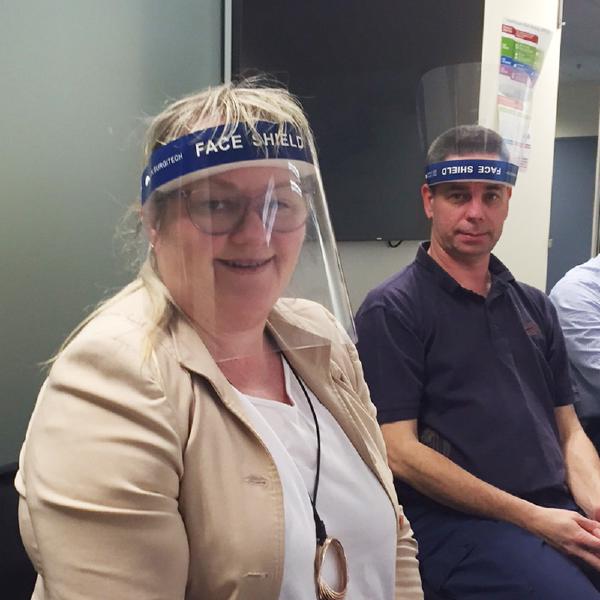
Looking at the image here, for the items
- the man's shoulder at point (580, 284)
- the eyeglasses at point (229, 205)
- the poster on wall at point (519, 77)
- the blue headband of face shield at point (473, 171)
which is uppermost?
the poster on wall at point (519, 77)

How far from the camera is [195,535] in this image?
30.5 inches

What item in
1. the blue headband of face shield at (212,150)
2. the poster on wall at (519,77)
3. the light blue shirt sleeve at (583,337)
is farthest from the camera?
the poster on wall at (519,77)

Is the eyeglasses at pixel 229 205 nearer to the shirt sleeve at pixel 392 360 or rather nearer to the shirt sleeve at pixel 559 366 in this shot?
the shirt sleeve at pixel 392 360

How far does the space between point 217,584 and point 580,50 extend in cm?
469

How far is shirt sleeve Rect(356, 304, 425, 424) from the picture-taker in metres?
1.50

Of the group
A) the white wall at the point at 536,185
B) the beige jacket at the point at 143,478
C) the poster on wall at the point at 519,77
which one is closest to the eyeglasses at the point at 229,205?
the beige jacket at the point at 143,478

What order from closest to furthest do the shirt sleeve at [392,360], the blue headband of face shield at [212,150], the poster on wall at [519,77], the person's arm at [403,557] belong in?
1. the blue headband of face shield at [212,150]
2. the person's arm at [403,557]
3. the shirt sleeve at [392,360]
4. the poster on wall at [519,77]

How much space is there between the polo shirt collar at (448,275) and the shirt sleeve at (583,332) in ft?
1.16

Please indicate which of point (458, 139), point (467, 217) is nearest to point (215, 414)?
point (467, 217)

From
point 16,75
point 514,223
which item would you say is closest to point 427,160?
point 514,223

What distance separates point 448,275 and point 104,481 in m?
1.12

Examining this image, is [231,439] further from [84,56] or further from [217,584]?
[84,56]

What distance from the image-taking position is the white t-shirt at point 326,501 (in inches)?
33.3

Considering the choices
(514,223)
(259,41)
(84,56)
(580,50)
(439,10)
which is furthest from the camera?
(580,50)
